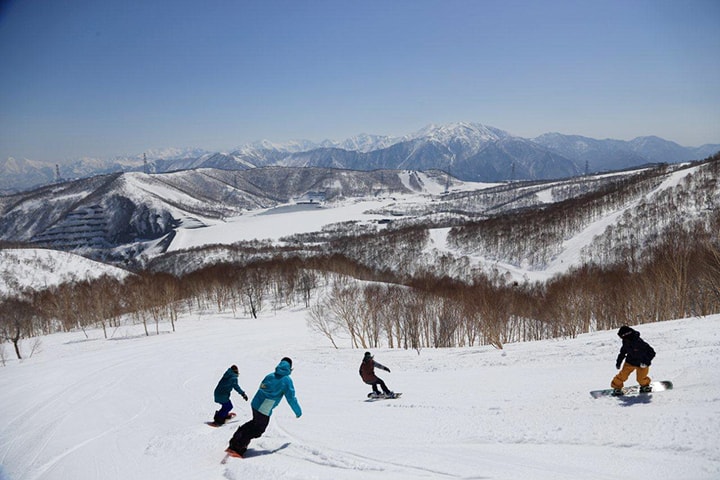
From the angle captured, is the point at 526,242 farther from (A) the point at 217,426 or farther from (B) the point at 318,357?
(A) the point at 217,426

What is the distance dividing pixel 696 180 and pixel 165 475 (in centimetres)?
14060

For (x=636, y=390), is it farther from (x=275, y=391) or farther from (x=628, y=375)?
(x=275, y=391)

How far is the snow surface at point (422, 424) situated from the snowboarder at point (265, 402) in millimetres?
438

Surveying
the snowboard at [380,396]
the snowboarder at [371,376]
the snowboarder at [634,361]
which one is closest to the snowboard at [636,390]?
the snowboarder at [634,361]

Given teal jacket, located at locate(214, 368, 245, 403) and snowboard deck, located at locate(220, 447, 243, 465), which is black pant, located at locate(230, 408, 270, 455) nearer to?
snowboard deck, located at locate(220, 447, 243, 465)

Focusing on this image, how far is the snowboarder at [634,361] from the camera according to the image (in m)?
9.48

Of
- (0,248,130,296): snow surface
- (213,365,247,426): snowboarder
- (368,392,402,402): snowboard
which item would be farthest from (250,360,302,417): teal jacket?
(0,248,130,296): snow surface

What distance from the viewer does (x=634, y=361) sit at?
378 inches

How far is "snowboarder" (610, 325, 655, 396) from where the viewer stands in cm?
948

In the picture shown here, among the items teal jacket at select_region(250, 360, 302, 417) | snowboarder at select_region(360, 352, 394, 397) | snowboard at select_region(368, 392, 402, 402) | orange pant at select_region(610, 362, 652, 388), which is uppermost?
A: teal jacket at select_region(250, 360, 302, 417)

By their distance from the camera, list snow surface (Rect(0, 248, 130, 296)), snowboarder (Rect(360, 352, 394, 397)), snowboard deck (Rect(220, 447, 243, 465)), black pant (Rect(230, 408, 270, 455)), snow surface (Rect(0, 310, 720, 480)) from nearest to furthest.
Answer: snow surface (Rect(0, 310, 720, 480)), snowboard deck (Rect(220, 447, 243, 465)), black pant (Rect(230, 408, 270, 455)), snowboarder (Rect(360, 352, 394, 397)), snow surface (Rect(0, 248, 130, 296))

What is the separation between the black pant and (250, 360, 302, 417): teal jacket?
0.19 metres

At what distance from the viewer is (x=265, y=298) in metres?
80.3

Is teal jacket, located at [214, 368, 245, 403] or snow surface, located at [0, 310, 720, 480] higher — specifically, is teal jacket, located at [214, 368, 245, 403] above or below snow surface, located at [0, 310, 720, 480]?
above
